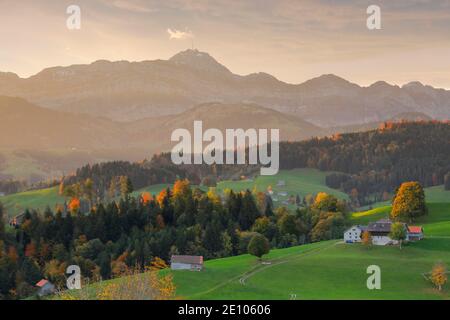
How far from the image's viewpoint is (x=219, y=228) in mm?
147750

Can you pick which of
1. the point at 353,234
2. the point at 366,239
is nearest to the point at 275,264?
the point at 366,239

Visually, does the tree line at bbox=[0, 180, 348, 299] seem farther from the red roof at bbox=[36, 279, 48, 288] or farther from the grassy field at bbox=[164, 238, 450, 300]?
the grassy field at bbox=[164, 238, 450, 300]

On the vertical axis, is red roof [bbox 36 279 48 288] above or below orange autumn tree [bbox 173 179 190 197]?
below

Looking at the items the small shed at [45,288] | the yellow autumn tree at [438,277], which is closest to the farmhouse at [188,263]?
the small shed at [45,288]

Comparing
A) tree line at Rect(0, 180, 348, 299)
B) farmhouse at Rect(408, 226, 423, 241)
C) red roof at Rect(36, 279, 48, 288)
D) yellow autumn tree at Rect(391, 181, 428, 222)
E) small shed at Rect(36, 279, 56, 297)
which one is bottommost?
small shed at Rect(36, 279, 56, 297)

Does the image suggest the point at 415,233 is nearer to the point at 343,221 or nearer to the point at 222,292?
the point at 343,221

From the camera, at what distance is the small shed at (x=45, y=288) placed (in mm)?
119688

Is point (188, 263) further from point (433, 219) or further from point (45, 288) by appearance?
point (433, 219)

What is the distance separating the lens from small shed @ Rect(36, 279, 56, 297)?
119688mm

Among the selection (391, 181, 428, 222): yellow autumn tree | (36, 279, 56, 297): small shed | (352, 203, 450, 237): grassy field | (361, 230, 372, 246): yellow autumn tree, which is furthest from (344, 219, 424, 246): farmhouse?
(36, 279, 56, 297): small shed

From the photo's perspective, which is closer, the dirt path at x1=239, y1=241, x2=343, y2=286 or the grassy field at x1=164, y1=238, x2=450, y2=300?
the grassy field at x1=164, y1=238, x2=450, y2=300

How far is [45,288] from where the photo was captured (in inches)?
4754

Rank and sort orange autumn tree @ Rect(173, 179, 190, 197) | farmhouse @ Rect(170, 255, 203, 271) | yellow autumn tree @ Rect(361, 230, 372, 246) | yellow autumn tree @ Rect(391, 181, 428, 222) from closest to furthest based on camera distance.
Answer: farmhouse @ Rect(170, 255, 203, 271), yellow autumn tree @ Rect(361, 230, 372, 246), yellow autumn tree @ Rect(391, 181, 428, 222), orange autumn tree @ Rect(173, 179, 190, 197)
